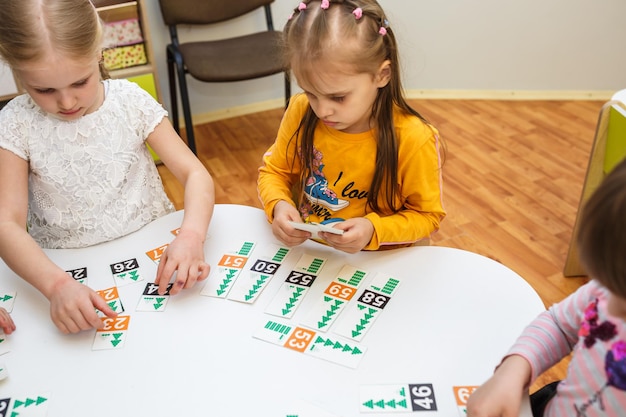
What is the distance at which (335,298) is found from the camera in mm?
1092

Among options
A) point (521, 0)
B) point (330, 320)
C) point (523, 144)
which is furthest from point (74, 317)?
point (521, 0)

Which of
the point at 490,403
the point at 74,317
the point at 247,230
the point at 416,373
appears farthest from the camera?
the point at 247,230

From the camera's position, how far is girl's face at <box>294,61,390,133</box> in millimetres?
1157

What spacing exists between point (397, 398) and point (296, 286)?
324 millimetres

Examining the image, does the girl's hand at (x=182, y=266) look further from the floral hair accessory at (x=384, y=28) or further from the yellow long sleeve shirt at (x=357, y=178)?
the floral hair accessory at (x=384, y=28)

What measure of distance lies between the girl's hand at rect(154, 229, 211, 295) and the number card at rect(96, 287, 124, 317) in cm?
8

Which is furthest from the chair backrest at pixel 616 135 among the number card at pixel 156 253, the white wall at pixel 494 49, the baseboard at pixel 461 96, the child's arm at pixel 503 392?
the baseboard at pixel 461 96

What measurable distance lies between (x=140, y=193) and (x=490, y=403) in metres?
0.99

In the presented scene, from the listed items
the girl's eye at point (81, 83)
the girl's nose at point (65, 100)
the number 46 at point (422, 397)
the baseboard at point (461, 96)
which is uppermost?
the girl's eye at point (81, 83)

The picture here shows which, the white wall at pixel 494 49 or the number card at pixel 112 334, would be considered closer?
the number card at pixel 112 334

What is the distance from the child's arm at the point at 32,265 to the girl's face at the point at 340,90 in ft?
1.94

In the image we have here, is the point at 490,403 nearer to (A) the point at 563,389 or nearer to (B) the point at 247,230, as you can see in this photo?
(A) the point at 563,389

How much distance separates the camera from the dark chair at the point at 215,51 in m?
2.88

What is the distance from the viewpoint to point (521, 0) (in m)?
3.50
